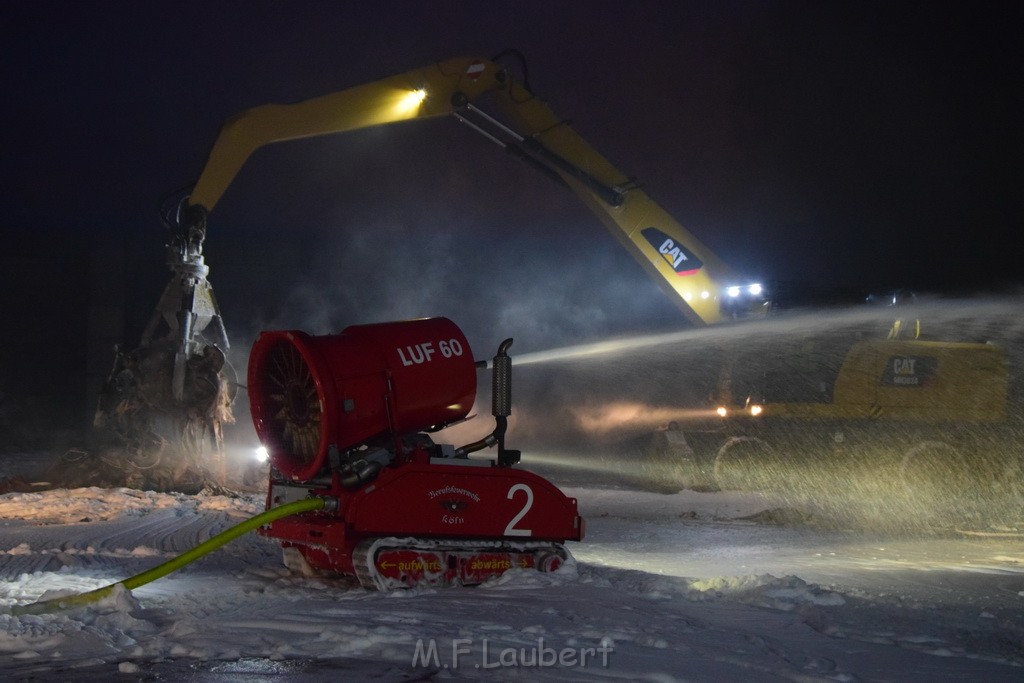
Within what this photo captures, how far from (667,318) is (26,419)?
14226mm

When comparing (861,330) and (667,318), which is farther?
(667,318)

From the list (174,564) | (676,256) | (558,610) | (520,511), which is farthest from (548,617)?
(676,256)

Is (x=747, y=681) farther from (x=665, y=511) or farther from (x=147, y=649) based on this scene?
(x=665, y=511)

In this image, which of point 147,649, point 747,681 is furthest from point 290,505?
point 747,681

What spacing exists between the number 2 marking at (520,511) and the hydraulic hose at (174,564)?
132 centimetres

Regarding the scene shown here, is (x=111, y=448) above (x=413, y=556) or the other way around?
above

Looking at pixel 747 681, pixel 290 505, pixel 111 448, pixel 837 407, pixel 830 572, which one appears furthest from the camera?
pixel 111 448

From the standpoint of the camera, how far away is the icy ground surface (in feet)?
14.5

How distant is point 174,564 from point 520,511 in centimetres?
234

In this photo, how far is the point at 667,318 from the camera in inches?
804

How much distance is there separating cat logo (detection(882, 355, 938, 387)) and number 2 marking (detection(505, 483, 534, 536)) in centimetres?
642

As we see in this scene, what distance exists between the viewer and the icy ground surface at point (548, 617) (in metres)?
4.42

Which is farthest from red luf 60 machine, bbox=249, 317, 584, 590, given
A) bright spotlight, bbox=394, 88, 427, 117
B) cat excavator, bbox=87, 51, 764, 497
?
Result: bright spotlight, bbox=394, 88, 427, 117

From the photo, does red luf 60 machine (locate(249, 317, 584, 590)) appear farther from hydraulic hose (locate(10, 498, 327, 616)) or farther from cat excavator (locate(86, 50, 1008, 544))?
cat excavator (locate(86, 50, 1008, 544))
